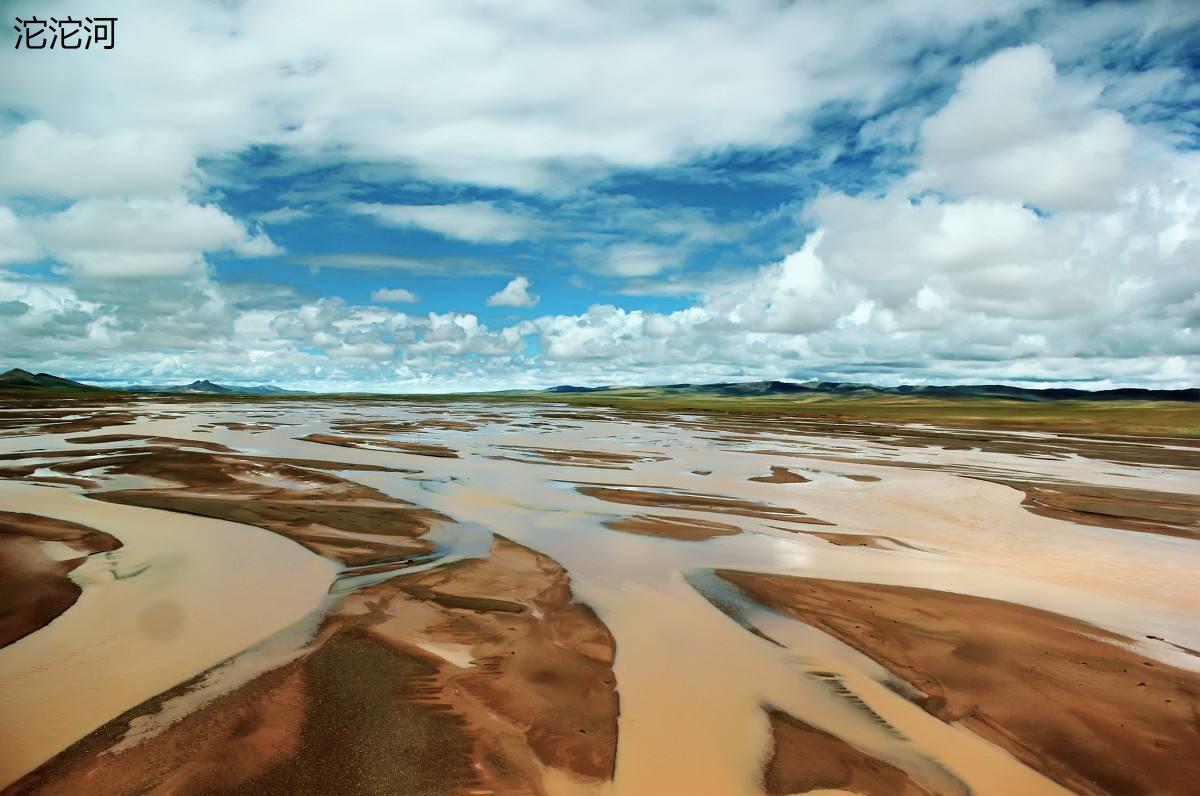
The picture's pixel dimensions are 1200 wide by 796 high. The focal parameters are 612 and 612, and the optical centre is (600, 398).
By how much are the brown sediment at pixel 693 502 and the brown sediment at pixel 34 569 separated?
1410cm

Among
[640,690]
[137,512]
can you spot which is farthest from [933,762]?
[137,512]

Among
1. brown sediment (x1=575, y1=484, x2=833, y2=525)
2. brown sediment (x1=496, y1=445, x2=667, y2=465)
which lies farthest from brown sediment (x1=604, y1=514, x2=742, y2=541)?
brown sediment (x1=496, y1=445, x2=667, y2=465)

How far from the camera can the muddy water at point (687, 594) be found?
6.90 m

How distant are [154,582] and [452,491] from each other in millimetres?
11215

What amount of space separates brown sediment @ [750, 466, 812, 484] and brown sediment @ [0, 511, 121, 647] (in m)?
22.4

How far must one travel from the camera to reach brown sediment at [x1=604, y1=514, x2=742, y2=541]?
648 inches

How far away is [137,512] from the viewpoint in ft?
56.3

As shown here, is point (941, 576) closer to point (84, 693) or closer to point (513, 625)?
point (513, 625)

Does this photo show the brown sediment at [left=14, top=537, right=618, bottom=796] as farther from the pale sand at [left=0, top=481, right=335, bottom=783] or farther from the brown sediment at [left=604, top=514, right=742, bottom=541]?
the brown sediment at [left=604, top=514, right=742, bottom=541]

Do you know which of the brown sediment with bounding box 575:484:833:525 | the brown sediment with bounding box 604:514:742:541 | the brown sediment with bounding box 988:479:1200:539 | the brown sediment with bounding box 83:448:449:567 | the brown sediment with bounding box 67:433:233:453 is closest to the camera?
the brown sediment with bounding box 83:448:449:567

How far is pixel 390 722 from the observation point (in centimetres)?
686

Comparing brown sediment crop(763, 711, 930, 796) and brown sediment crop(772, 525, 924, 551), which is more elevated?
brown sediment crop(772, 525, 924, 551)

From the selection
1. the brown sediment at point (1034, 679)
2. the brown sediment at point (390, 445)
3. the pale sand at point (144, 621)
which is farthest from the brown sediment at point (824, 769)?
the brown sediment at point (390, 445)

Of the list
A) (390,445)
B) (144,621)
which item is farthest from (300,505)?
(390,445)
